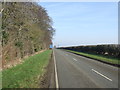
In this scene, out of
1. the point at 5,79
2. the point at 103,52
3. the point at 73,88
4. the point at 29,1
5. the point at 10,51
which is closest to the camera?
the point at 73,88

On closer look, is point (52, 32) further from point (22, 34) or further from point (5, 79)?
point (5, 79)

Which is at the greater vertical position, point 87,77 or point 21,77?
point 21,77

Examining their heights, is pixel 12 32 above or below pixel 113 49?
above

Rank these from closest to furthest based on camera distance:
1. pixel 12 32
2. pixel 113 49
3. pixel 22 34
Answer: pixel 12 32
pixel 22 34
pixel 113 49

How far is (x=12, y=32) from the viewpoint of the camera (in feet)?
73.8

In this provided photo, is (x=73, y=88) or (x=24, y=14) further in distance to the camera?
(x=24, y=14)

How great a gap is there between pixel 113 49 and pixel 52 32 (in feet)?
177

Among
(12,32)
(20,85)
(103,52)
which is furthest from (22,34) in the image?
(103,52)

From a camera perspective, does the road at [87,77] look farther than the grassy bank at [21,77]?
Yes

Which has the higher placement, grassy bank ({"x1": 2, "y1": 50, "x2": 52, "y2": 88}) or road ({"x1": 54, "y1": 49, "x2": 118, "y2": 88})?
grassy bank ({"x1": 2, "y1": 50, "x2": 52, "y2": 88})

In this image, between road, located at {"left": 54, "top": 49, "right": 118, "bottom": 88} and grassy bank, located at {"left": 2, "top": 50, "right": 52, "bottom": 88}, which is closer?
grassy bank, located at {"left": 2, "top": 50, "right": 52, "bottom": 88}

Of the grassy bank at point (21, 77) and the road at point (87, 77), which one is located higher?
the grassy bank at point (21, 77)

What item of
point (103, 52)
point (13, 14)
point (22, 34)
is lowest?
point (103, 52)

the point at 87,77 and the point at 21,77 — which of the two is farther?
the point at 87,77
